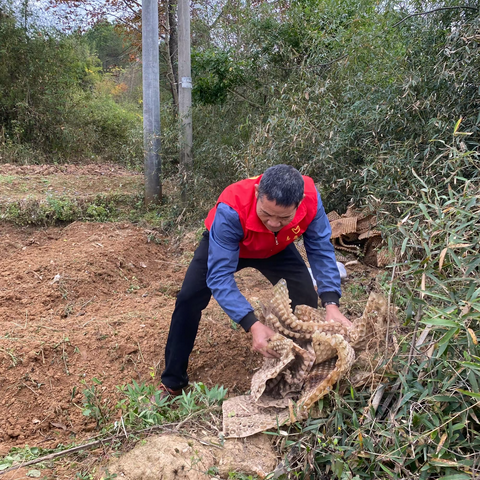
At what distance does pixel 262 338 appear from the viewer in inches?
74.3

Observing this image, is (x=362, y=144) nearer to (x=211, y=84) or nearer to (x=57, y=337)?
(x=211, y=84)

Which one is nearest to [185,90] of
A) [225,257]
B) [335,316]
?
[225,257]

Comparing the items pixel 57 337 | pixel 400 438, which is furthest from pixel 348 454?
pixel 57 337

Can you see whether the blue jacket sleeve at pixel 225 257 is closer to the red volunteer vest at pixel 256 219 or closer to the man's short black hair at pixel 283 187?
the red volunteer vest at pixel 256 219

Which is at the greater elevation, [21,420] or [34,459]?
[34,459]

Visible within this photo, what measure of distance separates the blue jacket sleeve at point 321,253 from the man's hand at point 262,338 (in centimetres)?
56

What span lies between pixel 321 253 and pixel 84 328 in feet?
6.73

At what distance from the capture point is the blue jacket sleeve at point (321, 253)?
238cm

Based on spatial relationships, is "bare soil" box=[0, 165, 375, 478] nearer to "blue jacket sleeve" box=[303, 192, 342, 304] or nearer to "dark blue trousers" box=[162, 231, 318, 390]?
"dark blue trousers" box=[162, 231, 318, 390]

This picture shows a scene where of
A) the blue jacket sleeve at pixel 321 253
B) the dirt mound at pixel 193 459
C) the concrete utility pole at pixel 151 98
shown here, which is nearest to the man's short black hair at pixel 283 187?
the blue jacket sleeve at pixel 321 253

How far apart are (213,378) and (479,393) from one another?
6.39ft

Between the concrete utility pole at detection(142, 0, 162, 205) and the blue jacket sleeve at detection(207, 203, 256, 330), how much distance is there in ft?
11.9

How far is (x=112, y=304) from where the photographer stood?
3871mm

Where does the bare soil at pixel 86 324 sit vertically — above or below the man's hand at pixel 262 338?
below
